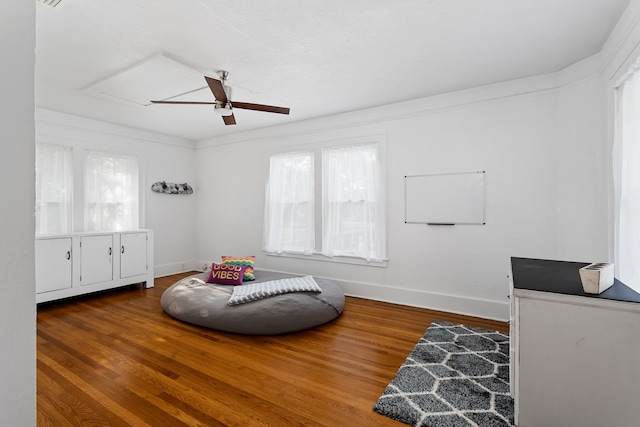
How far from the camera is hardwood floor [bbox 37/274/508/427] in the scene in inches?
74.5

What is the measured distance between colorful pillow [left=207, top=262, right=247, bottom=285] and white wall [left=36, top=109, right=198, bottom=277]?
6.54 ft

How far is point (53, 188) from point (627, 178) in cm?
634

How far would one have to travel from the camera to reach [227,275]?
4133mm

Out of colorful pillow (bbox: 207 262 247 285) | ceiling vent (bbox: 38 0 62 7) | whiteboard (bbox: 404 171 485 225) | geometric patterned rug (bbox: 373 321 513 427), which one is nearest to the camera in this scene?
geometric patterned rug (bbox: 373 321 513 427)

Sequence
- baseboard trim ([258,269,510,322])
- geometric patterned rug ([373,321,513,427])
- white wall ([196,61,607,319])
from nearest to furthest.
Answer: geometric patterned rug ([373,321,513,427])
white wall ([196,61,607,319])
baseboard trim ([258,269,510,322])

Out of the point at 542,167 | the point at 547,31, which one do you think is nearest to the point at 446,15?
the point at 547,31

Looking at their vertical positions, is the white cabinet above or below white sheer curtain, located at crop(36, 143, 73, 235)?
below

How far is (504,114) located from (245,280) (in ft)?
12.3

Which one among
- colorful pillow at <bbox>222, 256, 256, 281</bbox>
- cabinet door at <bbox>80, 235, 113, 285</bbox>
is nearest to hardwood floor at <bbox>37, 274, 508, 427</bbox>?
cabinet door at <bbox>80, 235, 113, 285</bbox>

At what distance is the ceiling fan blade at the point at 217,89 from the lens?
2.65 metres

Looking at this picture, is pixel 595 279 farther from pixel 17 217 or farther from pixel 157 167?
pixel 157 167

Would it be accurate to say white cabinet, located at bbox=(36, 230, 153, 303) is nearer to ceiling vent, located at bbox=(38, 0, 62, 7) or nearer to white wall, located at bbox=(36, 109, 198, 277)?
white wall, located at bbox=(36, 109, 198, 277)

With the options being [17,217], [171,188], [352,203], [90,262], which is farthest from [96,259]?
[17,217]

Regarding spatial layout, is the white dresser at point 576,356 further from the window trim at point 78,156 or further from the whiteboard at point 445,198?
the window trim at point 78,156
